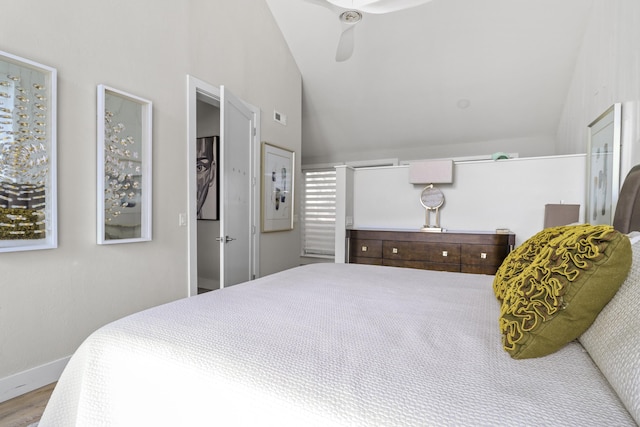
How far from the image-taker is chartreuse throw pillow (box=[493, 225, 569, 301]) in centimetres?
125

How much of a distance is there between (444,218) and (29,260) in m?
3.68

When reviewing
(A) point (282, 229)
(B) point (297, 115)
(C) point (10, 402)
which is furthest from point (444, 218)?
(C) point (10, 402)

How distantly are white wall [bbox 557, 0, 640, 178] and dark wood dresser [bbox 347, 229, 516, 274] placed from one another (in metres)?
1.27

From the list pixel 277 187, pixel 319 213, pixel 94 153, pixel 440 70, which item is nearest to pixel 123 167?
pixel 94 153

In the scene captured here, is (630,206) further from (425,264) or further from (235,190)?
(235,190)

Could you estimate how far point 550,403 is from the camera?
0.63 meters

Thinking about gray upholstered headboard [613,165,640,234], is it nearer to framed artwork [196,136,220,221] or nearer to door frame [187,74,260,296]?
door frame [187,74,260,296]

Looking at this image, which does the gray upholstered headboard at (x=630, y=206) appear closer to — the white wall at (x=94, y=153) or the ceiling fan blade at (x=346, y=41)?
the ceiling fan blade at (x=346, y=41)

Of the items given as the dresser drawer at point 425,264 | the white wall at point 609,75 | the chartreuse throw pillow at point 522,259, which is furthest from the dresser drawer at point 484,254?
the chartreuse throw pillow at point 522,259

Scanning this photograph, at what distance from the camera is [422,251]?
3.49m

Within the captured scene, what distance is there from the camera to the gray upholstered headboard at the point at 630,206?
1.61 metres

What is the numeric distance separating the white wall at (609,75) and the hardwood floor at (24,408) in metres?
3.64

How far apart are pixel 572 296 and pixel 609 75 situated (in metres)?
2.63

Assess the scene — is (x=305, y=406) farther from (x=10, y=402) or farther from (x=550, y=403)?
(x=10, y=402)
